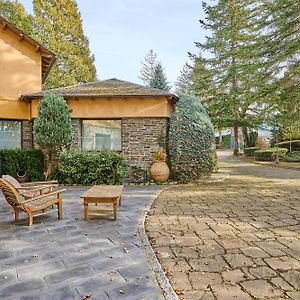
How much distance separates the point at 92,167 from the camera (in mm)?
10148

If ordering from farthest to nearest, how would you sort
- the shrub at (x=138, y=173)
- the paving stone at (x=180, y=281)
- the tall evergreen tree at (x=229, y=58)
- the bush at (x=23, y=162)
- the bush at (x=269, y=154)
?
the tall evergreen tree at (x=229, y=58), the bush at (x=269, y=154), the shrub at (x=138, y=173), the bush at (x=23, y=162), the paving stone at (x=180, y=281)

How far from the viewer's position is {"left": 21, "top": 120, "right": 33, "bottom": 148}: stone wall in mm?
11812

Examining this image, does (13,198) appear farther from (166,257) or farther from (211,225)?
(211,225)

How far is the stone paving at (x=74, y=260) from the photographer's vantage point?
287cm

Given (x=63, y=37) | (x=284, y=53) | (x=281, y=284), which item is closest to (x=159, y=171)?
(x=281, y=284)

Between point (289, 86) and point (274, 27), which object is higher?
point (274, 27)

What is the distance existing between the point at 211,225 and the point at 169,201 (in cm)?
231

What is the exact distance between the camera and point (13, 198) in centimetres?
531

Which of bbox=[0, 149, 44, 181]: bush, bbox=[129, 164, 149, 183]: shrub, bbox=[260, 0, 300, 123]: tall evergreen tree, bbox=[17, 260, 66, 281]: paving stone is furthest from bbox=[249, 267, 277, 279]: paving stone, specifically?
bbox=[260, 0, 300, 123]: tall evergreen tree

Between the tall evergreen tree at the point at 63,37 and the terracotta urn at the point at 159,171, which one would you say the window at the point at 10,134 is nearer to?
the terracotta urn at the point at 159,171

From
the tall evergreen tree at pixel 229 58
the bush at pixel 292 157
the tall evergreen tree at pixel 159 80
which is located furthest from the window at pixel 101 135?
the bush at pixel 292 157

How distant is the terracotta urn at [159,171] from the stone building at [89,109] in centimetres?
61

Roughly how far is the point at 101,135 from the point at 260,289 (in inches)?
372

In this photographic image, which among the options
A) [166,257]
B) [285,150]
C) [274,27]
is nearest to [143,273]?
[166,257]
